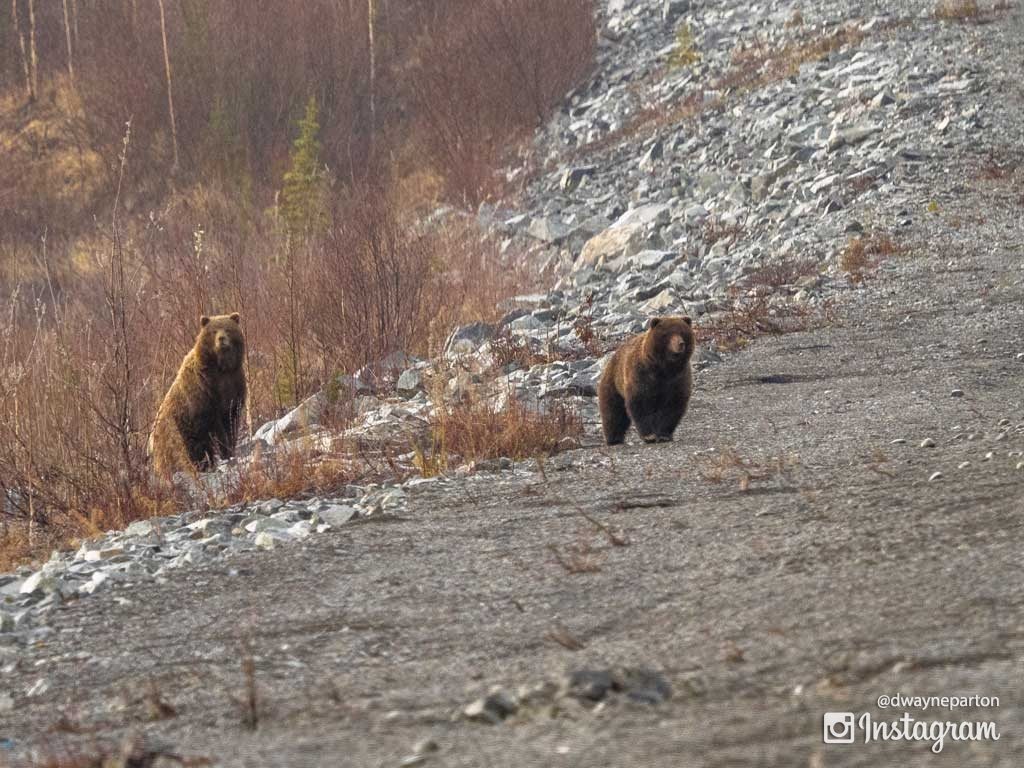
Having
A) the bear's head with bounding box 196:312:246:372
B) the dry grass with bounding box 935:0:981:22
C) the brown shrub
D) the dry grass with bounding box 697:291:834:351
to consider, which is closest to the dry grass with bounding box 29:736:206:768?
the bear's head with bounding box 196:312:246:372

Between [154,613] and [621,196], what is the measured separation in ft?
65.4

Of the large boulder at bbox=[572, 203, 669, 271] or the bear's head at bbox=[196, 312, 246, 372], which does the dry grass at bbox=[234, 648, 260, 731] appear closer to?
the bear's head at bbox=[196, 312, 246, 372]

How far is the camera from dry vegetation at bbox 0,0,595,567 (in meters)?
14.0

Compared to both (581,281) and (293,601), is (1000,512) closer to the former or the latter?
(293,601)

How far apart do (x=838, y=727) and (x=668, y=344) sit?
5.58 meters

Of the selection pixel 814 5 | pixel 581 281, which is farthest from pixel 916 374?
pixel 814 5

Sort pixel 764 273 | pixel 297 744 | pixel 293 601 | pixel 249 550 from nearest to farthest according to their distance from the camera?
pixel 297 744, pixel 293 601, pixel 249 550, pixel 764 273

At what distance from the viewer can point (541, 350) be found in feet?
41.2

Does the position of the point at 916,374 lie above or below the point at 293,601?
below

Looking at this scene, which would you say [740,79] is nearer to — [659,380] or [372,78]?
[372,78]

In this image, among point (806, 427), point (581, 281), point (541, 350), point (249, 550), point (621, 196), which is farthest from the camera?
point (621, 196)

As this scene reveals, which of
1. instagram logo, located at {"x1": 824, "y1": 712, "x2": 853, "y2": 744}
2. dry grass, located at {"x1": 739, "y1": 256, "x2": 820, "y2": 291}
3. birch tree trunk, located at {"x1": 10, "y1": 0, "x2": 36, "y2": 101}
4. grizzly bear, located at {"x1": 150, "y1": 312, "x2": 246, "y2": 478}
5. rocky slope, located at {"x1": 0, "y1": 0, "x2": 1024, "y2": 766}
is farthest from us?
birch tree trunk, located at {"x1": 10, "y1": 0, "x2": 36, "y2": 101}

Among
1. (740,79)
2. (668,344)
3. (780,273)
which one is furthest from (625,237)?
(668,344)

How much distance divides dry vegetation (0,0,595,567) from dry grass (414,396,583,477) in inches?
177
